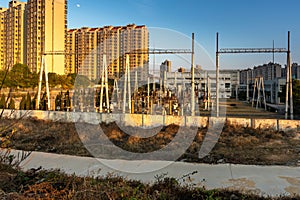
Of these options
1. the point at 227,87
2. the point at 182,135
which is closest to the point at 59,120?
the point at 182,135

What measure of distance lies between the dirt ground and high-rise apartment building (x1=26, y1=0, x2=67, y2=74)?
694 inches

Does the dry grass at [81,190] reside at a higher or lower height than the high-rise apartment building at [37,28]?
lower

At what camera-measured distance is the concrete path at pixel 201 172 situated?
3639 mm

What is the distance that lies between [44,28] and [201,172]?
23.9 meters

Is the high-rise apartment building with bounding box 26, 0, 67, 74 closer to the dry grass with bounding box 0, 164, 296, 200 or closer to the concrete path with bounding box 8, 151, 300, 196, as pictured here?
the concrete path with bounding box 8, 151, 300, 196

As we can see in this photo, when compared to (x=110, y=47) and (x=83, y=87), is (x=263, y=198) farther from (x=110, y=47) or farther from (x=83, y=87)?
(x=83, y=87)

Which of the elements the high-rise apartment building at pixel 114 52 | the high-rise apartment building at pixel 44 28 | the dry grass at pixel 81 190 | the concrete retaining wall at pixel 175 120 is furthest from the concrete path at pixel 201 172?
the high-rise apartment building at pixel 44 28

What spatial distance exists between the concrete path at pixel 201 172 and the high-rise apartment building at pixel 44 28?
66.9 ft

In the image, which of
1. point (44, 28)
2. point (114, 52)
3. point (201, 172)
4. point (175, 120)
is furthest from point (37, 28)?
point (201, 172)

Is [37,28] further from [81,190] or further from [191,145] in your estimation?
[81,190]

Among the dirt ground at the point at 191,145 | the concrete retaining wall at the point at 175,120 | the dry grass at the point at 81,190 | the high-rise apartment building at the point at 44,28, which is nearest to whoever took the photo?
the dry grass at the point at 81,190

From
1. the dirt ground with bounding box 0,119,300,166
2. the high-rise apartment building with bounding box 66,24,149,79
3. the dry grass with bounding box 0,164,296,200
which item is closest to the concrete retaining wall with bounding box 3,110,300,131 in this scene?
the dirt ground with bounding box 0,119,300,166

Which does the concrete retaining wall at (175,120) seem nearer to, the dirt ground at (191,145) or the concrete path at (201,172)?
the dirt ground at (191,145)

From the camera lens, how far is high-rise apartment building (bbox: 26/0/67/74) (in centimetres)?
2459
